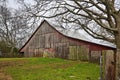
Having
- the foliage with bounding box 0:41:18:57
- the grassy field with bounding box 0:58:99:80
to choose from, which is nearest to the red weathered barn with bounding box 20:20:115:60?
the foliage with bounding box 0:41:18:57

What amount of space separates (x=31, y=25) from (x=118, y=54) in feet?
44.5

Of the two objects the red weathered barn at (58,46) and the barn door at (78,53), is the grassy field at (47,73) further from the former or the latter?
the barn door at (78,53)

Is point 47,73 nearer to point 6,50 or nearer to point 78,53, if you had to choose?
point 78,53

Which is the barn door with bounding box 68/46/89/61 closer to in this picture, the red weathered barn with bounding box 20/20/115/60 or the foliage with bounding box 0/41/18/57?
the red weathered barn with bounding box 20/20/115/60

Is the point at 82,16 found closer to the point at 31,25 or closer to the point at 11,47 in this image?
the point at 31,25

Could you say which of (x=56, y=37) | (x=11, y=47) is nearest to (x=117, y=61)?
(x=56, y=37)

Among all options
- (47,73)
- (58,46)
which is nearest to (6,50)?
(58,46)

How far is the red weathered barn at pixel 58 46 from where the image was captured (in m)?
29.3

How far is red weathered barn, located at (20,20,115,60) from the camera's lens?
29314 mm

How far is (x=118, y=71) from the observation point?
5.69 meters

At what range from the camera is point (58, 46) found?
3338 centimetres

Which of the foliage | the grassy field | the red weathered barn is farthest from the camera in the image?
the foliage

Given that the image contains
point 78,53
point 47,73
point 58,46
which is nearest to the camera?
point 47,73

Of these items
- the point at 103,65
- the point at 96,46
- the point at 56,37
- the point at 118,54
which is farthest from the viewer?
the point at 56,37
